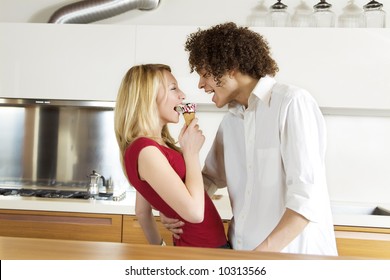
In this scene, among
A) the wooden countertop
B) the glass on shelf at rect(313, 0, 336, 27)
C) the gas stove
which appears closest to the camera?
the wooden countertop

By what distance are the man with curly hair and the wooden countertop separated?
0.40 meters

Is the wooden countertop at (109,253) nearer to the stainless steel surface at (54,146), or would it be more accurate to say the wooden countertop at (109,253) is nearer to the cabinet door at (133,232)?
the cabinet door at (133,232)

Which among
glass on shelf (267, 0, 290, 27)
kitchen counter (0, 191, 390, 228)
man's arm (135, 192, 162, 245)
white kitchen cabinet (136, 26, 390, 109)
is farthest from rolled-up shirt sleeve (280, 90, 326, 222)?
glass on shelf (267, 0, 290, 27)

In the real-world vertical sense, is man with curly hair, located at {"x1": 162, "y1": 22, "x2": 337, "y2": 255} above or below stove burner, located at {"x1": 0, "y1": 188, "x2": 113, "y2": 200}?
above

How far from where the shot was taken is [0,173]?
11.2 ft

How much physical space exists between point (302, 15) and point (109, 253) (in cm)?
275

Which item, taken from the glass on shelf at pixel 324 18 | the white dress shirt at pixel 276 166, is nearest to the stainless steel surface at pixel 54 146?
the glass on shelf at pixel 324 18

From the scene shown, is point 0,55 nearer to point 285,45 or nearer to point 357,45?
point 285,45

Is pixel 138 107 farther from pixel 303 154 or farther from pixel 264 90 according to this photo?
pixel 303 154

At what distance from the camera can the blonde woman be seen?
1.31 m

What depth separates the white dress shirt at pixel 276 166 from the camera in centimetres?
127

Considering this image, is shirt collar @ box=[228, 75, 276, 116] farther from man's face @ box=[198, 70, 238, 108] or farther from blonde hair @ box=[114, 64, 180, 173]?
blonde hair @ box=[114, 64, 180, 173]

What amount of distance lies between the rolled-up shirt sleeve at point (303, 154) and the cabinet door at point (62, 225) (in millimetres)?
1544

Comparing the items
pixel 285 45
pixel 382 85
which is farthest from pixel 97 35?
pixel 382 85
